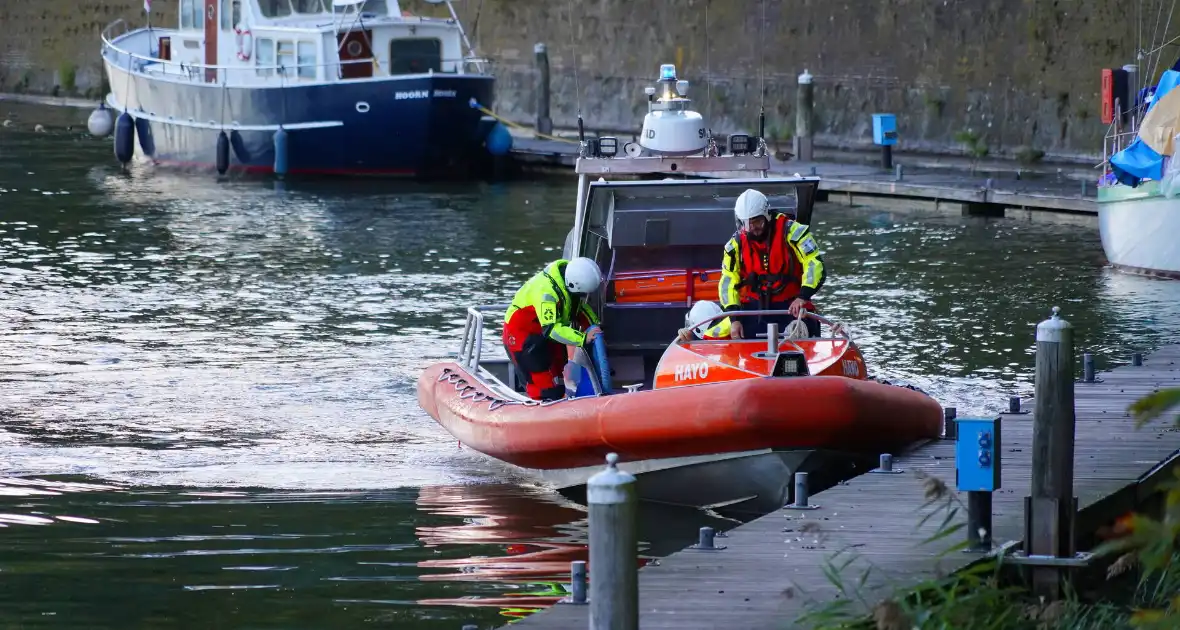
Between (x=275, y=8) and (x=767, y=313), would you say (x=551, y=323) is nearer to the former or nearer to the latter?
(x=767, y=313)

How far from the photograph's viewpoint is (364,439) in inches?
494

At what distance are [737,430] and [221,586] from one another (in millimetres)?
2425

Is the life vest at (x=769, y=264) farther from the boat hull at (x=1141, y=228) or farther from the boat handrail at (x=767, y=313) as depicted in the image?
the boat hull at (x=1141, y=228)

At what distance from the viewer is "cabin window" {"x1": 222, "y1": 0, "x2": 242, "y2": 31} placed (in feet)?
98.9

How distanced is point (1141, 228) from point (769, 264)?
890 cm

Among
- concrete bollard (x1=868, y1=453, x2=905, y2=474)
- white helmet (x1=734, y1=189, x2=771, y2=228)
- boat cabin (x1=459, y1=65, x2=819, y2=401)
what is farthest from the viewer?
boat cabin (x1=459, y1=65, x2=819, y2=401)

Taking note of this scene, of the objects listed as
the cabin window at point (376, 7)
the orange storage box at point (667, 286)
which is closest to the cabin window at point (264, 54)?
the cabin window at point (376, 7)

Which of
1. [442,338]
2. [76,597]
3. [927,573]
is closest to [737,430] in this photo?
[927,573]

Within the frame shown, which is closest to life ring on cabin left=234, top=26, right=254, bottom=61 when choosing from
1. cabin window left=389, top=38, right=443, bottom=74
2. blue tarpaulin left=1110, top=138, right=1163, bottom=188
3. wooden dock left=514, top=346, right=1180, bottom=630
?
cabin window left=389, top=38, right=443, bottom=74

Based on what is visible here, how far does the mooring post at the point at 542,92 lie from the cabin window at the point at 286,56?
12.8 ft

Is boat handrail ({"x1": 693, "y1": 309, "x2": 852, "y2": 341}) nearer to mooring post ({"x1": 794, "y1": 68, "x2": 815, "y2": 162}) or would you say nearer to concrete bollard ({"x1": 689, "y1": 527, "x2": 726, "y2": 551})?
concrete bollard ({"x1": 689, "y1": 527, "x2": 726, "y2": 551})

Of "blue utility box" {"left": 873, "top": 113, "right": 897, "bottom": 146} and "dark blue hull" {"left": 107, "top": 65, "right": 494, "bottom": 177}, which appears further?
"dark blue hull" {"left": 107, "top": 65, "right": 494, "bottom": 177}

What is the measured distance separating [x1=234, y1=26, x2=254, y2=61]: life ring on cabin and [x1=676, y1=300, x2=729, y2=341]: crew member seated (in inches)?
803

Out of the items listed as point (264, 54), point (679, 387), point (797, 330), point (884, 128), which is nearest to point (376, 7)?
point (264, 54)
